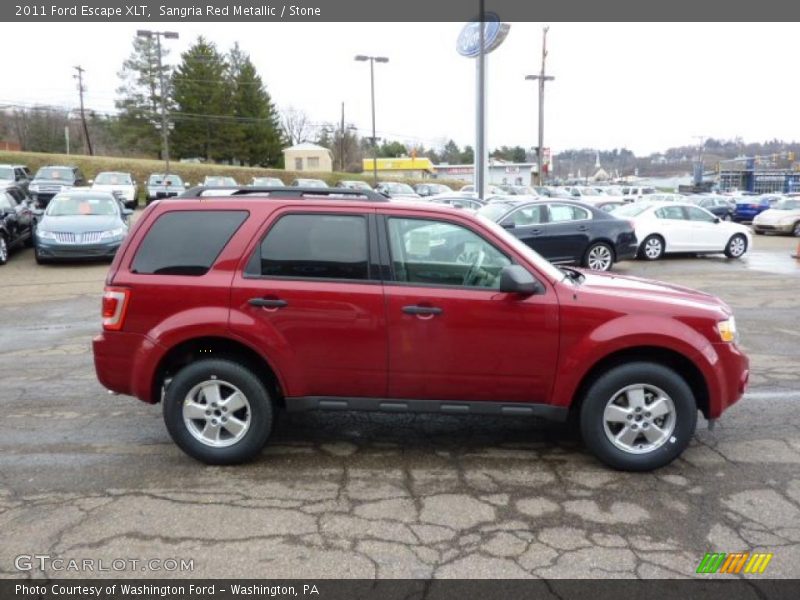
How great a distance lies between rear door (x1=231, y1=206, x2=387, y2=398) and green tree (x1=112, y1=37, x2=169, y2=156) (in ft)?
201

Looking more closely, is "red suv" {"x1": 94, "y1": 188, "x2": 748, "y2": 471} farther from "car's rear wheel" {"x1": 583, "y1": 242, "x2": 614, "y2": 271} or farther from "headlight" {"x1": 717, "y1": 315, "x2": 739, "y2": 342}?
"car's rear wheel" {"x1": 583, "y1": 242, "x2": 614, "y2": 271}

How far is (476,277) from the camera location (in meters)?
4.21

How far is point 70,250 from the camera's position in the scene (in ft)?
44.3

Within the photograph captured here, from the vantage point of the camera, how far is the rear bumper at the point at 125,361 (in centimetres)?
420

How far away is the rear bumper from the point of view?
4.20 metres

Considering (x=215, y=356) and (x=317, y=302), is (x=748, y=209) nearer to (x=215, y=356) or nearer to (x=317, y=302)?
(x=317, y=302)

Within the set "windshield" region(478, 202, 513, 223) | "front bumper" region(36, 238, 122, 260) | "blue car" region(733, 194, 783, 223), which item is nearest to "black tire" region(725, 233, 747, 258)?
"windshield" region(478, 202, 513, 223)

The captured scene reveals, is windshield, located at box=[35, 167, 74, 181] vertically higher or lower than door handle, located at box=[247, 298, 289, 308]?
higher

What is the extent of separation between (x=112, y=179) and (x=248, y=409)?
1053 inches

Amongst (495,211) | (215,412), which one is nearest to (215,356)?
(215,412)
